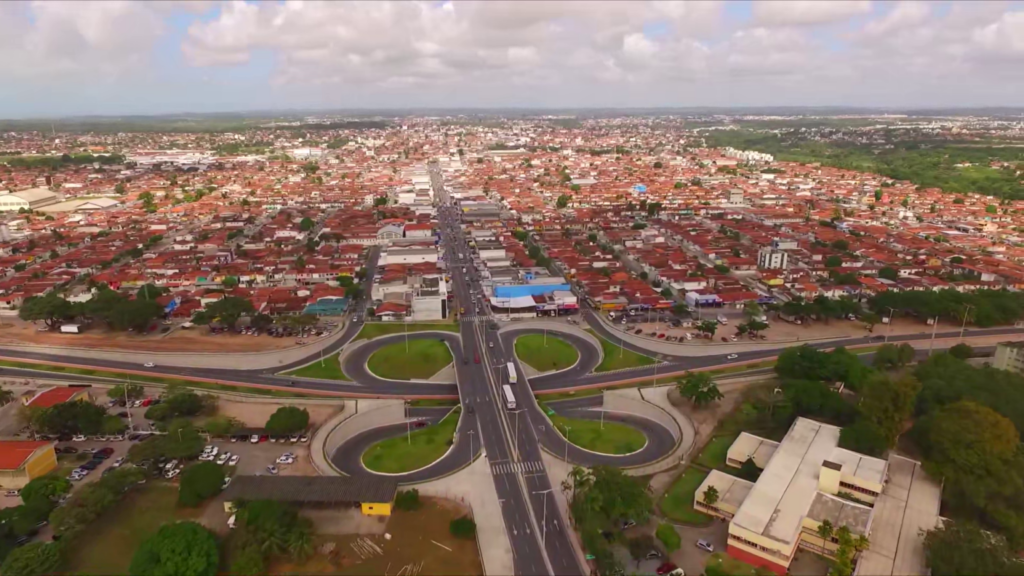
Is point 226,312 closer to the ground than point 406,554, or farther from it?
farther from it

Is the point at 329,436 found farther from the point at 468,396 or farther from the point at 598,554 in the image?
the point at 598,554

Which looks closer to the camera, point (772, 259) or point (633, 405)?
point (633, 405)

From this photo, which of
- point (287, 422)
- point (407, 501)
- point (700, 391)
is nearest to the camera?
point (407, 501)

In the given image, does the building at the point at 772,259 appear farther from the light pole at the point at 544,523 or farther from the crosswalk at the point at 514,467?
the light pole at the point at 544,523

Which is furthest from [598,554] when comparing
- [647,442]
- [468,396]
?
[468,396]

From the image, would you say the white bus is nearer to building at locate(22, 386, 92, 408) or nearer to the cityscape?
the cityscape

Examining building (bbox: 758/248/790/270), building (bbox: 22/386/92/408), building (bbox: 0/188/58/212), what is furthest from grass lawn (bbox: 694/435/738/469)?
building (bbox: 0/188/58/212)

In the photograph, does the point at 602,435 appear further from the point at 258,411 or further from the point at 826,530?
the point at 258,411

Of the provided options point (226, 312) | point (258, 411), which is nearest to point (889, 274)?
point (258, 411)
